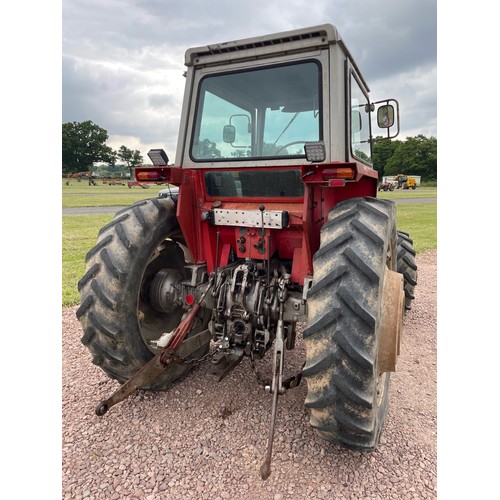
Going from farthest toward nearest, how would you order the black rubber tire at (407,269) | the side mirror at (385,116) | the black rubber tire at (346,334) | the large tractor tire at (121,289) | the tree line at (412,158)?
the tree line at (412,158) → the black rubber tire at (407,269) → the side mirror at (385,116) → the large tractor tire at (121,289) → the black rubber tire at (346,334)

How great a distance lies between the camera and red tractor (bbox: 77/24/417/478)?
2.39 meters

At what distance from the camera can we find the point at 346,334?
2.20 meters

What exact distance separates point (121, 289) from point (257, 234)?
3.69 feet

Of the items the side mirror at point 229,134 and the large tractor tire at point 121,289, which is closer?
the large tractor tire at point 121,289

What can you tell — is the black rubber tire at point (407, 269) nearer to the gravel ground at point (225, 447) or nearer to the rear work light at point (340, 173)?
the gravel ground at point (225, 447)

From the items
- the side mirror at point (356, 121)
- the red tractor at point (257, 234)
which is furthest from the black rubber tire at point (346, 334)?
the side mirror at point (356, 121)

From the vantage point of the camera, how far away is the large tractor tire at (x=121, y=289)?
290 cm

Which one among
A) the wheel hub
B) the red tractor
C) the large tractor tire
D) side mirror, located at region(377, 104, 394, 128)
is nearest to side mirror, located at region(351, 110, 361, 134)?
the red tractor

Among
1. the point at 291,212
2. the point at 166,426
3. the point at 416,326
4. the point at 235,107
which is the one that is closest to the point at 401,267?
the point at 416,326

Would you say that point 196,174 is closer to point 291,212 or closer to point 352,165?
point 291,212

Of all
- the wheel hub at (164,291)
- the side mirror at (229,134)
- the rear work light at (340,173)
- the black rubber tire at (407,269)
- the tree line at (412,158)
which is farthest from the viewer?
the tree line at (412,158)

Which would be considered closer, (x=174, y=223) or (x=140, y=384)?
(x=140, y=384)

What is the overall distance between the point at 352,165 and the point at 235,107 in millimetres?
1348

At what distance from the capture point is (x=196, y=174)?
330 cm
